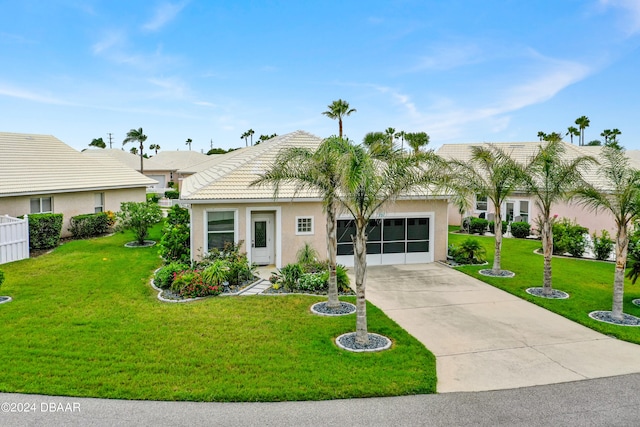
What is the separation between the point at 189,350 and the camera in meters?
→ 8.05

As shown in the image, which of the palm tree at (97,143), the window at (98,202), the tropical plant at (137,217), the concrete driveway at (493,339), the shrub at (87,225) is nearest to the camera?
the concrete driveway at (493,339)

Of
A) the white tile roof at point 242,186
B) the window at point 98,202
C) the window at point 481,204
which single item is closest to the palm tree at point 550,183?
the white tile roof at point 242,186

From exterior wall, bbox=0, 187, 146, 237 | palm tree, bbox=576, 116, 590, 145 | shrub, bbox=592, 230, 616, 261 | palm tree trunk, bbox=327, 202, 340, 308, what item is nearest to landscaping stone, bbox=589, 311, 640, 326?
palm tree trunk, bbox=327, 202, 340, 308

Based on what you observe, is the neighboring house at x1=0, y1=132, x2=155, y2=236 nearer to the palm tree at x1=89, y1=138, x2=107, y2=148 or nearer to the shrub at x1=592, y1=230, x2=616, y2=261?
the shrub at x1=592, y1=230, x2=616, y2=261

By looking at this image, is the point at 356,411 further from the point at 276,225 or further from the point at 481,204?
the point at 481,204

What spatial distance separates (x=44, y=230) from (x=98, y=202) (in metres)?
5.78

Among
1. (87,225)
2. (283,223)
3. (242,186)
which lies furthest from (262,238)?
(87,225)

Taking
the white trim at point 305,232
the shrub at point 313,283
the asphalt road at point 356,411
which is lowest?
the asphalt road at point 356,411

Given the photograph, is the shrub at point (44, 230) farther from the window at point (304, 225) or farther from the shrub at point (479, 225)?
the shrub at point (479, 225)

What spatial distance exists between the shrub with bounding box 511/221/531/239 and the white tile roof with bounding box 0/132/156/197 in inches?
911

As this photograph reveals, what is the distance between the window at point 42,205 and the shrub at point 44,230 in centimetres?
175

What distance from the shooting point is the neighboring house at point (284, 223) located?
47.7 feet

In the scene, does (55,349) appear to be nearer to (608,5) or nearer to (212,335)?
(212,335)

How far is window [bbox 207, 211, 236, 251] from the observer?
14688 millimetres
